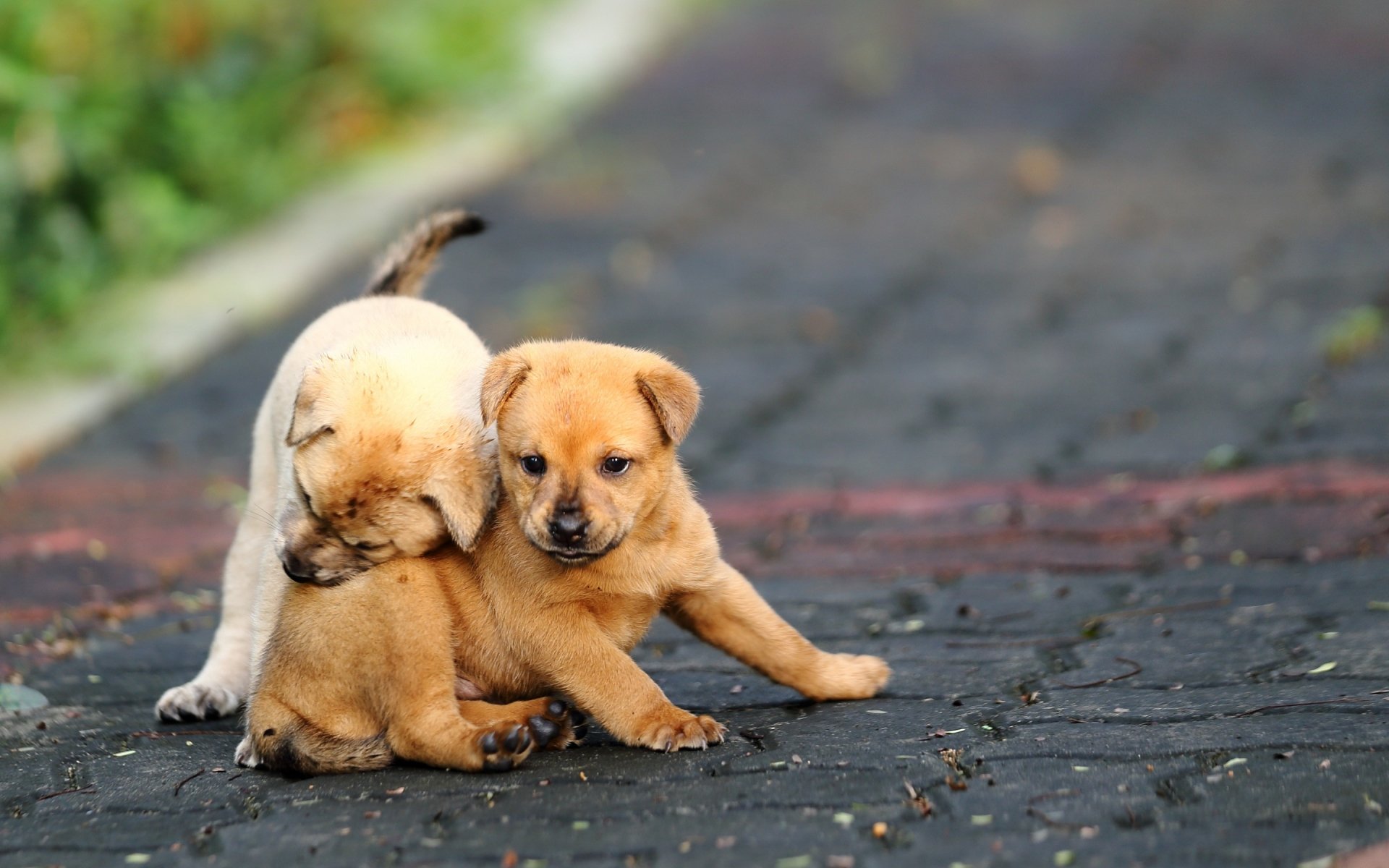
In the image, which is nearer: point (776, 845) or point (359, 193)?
point (776, 845)

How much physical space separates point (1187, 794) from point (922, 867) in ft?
2.35

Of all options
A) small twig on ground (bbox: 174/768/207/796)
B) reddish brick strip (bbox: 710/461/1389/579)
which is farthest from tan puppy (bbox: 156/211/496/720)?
reddish brick strip (bbox: 710/461/1389/579)

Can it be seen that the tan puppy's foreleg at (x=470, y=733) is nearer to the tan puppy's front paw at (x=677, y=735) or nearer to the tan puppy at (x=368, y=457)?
the tan puppy's front paw at (x=677, y=735)

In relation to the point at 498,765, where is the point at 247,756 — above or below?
above

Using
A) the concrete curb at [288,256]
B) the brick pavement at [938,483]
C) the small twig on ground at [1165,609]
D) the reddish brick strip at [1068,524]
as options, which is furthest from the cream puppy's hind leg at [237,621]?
the concrete curb at [288,256]

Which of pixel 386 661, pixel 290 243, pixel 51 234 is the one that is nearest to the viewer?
pixel 386 661

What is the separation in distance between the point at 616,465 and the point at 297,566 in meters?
0.85

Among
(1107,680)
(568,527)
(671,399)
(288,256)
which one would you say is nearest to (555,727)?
(568,527)

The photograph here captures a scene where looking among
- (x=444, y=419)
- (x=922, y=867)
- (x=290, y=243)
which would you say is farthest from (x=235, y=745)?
(x=290, y=243)

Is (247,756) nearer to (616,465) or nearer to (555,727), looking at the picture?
(555,727)

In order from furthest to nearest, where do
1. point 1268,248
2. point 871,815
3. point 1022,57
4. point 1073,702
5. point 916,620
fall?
1. point 1022,57
2. point 1268,248
3. point 916,620
4. point 1073,702
5. point 871,815

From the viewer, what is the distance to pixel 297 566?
4027mm

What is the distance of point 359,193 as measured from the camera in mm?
12695

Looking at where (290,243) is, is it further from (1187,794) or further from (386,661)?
(1187,794)
